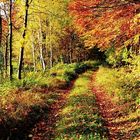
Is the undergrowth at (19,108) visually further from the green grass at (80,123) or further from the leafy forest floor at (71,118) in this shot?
the green grass at (80,123)

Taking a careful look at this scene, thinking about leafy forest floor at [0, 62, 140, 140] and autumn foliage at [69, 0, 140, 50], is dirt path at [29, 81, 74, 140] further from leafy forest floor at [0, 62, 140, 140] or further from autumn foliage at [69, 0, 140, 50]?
autumn foliage at [69, 0, 140, 50]

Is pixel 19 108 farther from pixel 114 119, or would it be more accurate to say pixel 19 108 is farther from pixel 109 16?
pixel 109 16

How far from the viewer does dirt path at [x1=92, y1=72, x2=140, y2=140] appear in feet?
38.2

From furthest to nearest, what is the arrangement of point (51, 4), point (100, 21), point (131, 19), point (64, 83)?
point (51, 4), point (64, 83), point (100, 21), point (131, 19)

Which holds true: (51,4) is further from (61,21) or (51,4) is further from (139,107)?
(139,107)

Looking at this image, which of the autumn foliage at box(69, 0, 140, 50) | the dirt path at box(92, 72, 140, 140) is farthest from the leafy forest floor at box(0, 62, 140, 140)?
the autumn foliage at box(69, 0, 140, 50)

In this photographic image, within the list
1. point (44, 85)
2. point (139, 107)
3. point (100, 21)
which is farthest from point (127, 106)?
point (44, 85)

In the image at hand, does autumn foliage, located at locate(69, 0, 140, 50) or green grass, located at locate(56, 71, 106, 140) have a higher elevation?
autumn foliage, located at locate(69, 0, 140, 50)

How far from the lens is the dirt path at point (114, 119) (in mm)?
11633

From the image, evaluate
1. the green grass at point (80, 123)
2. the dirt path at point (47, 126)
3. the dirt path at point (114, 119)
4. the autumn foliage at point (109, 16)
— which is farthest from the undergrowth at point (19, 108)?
the autumn foliage at point (109, 16)

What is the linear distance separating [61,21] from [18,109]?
27913mm

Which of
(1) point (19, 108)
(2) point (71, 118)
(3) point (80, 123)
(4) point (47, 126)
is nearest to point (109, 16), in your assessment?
(3) point (80, 123)

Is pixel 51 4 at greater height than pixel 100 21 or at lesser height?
greater

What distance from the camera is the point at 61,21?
132 ft
